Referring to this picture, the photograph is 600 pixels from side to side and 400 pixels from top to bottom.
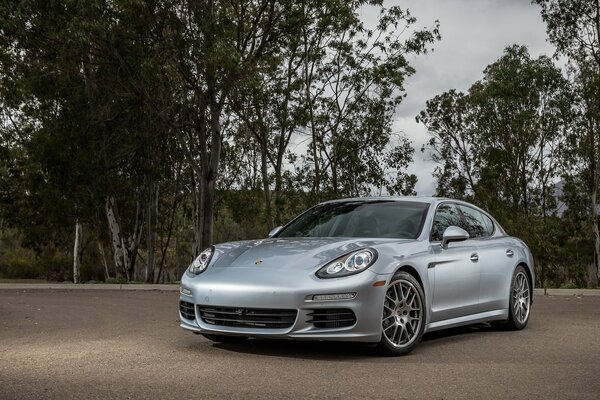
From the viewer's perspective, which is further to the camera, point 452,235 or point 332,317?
point 452,235

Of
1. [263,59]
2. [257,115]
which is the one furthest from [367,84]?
[263,59]

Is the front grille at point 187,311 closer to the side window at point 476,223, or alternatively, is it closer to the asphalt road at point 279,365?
the asphalt road at point 279,365

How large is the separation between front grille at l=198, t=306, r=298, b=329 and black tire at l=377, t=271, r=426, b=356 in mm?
859

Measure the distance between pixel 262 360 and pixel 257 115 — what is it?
26771mm

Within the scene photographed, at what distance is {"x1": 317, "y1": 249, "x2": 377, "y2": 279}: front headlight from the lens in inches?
282

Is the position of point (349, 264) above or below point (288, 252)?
below

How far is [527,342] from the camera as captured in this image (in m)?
8.60

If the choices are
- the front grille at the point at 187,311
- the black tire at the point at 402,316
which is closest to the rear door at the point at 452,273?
the black tire at the point at 402,316

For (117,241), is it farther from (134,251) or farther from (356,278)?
(356,278)

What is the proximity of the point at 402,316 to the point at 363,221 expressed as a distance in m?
1.35

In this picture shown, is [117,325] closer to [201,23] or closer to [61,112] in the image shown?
[201,23]

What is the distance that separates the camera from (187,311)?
7.82 meters

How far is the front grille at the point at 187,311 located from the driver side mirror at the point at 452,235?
254 centimetres

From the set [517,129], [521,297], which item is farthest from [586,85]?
[521,297]
